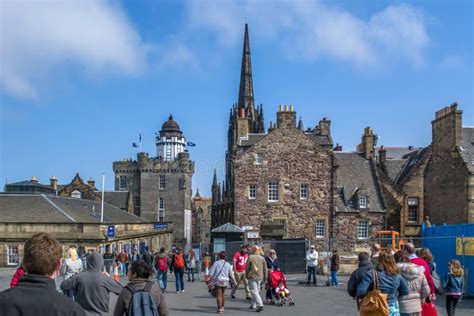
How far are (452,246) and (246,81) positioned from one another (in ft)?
230

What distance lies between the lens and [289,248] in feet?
85.6

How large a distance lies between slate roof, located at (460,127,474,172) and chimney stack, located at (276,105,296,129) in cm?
1050

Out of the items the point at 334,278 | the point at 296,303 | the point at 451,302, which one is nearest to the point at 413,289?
the point at 451,302

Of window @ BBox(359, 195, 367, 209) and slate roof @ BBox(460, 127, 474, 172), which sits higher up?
slate roof @ BBox(460, 127, 474, 172)

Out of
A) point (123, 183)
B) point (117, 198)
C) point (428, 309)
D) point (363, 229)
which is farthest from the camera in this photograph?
point (123, 183)

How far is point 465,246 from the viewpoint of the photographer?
662 inches

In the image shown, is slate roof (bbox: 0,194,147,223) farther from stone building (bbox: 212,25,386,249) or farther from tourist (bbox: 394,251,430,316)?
tourist (bbox: 394,251,430,316)

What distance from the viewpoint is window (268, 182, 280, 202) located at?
37.6 meters

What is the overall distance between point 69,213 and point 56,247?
38.3 m

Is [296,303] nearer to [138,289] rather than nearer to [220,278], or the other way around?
[220,278]

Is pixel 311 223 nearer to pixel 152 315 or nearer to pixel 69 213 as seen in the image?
pixel 69 213

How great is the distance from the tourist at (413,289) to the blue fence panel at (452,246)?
901 centimetres

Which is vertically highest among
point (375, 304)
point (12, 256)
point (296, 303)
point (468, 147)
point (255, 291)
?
point (468, 147)

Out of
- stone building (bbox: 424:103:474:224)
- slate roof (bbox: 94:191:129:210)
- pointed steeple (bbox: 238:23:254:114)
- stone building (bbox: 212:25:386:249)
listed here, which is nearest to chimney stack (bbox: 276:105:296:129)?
stone building (bbox: 212:25:386:249)
